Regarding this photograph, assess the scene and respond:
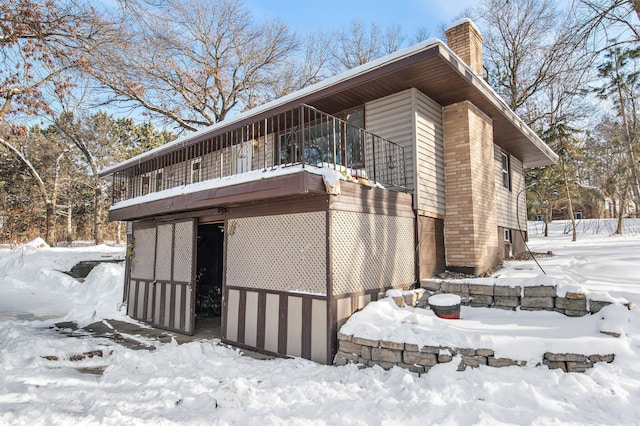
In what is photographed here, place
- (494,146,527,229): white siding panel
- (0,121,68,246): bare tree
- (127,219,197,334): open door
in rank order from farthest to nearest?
(0,121,68,246): bare tree, (494,146,527,229): white siding panel, (127,219,197,334): open door

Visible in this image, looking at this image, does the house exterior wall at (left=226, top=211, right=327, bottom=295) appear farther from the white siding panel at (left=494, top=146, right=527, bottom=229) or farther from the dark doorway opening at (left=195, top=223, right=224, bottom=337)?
the white siding panel at (left=494, top=146, right=527, bottom=229)

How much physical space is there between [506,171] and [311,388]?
9.68 metres

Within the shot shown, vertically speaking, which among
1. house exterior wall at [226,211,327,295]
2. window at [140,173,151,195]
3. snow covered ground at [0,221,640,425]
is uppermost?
window at [140,173,151,195]

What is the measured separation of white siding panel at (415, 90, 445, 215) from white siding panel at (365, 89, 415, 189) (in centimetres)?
13

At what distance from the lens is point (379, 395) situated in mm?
3979

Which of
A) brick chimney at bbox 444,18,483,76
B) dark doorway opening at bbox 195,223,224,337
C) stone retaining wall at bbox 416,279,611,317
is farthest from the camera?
dark doorway opening at bbox 195,223,224,337

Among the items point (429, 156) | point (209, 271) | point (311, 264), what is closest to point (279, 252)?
point (311, 264)

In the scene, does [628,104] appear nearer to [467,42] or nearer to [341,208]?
[467,42]

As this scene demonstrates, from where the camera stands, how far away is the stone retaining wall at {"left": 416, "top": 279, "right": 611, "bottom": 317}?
4.84 meters

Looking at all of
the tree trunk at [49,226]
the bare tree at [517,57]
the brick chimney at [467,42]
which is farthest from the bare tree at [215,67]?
the brick chimney at [467,42]

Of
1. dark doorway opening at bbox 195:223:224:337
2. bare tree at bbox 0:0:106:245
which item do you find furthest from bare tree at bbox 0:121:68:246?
dark doorway opening at bbox 195:223:224:337

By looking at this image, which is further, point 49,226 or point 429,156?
point 49,226

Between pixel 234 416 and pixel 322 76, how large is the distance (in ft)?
72.1

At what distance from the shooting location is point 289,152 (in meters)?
9.33
